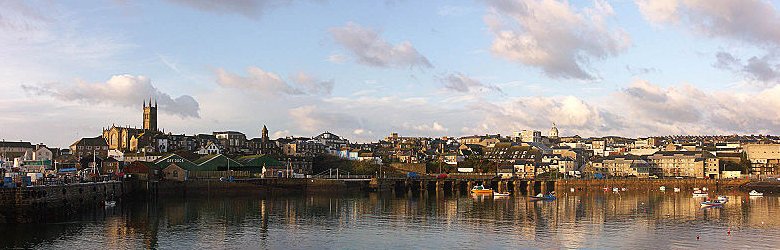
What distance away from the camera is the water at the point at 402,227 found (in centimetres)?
4153

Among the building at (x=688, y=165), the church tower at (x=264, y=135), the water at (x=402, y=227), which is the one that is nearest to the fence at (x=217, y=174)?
the water at (x=402, y=227)

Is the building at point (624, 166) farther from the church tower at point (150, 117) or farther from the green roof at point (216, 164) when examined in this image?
the church tower at point (150, 117)

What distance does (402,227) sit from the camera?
50.3 meters

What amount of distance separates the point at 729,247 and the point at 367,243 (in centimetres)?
1918

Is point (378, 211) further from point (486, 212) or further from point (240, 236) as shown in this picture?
point (240, 236)

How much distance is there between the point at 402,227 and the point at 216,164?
181 ft

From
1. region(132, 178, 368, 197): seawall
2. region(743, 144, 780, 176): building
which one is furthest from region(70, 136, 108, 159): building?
region(743, 144, 780, 176): building

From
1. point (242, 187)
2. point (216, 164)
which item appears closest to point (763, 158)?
point (216, 164)

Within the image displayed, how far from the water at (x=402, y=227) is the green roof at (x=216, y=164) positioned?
24.8m

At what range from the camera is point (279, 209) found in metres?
65.8

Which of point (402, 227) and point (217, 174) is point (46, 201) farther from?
point (217, 174)

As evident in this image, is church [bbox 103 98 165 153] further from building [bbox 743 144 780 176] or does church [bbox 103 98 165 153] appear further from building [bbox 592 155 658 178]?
building [bbox 743 144 780 176]

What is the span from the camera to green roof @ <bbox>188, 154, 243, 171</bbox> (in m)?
97.3

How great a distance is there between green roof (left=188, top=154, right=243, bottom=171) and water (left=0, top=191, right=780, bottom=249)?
24.8 m
